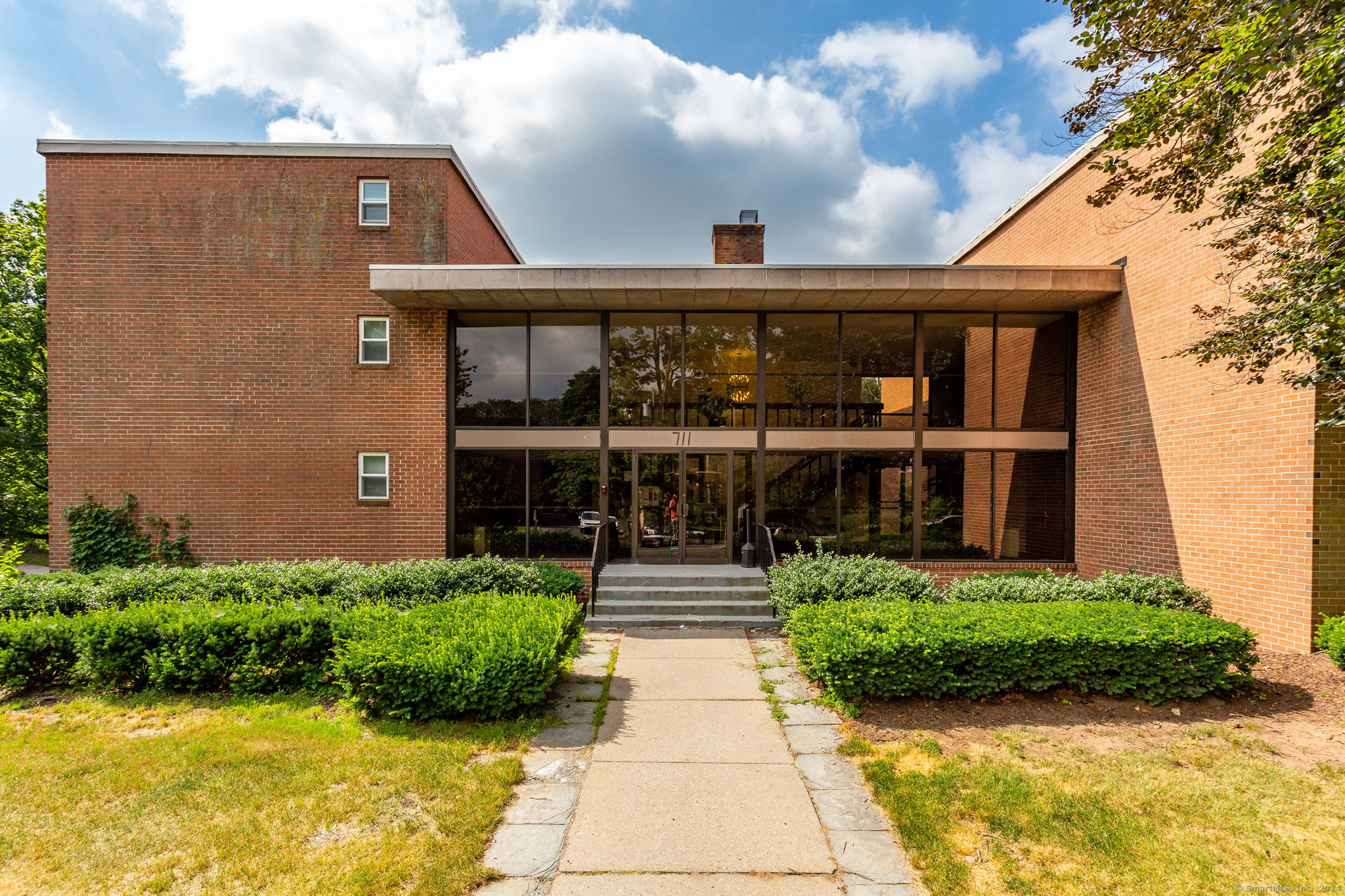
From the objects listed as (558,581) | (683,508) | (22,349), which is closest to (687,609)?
(558,581)

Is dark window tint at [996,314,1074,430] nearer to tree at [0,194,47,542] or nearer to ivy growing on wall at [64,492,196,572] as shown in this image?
ivy growing on wall at [64,492,196,572]

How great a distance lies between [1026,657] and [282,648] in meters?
7.75

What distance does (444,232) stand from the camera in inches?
428

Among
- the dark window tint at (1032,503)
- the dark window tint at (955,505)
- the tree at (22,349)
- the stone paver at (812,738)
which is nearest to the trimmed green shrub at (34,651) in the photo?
the stone paver at (812,738)

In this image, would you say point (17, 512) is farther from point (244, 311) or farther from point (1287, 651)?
point (1287, 651)

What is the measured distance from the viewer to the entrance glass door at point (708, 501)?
11.3 m

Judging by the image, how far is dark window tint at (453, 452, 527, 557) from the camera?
1109 cm

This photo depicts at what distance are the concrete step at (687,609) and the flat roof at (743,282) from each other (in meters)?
5.35

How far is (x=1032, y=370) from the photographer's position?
37.3 ft

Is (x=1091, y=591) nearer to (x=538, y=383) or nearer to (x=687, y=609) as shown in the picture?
(x=687, y=609)

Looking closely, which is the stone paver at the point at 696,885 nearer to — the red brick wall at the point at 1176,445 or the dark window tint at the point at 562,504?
the dark window tint at the point at 562,504

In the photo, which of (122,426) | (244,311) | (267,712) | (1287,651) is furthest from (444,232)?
(1287,651)

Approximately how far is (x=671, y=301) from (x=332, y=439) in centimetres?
686

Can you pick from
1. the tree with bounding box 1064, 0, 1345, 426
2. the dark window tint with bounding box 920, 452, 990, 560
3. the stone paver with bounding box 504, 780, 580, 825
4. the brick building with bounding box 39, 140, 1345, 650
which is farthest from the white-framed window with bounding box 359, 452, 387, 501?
the tree with bounding box 1064, 0, 1345, 426
